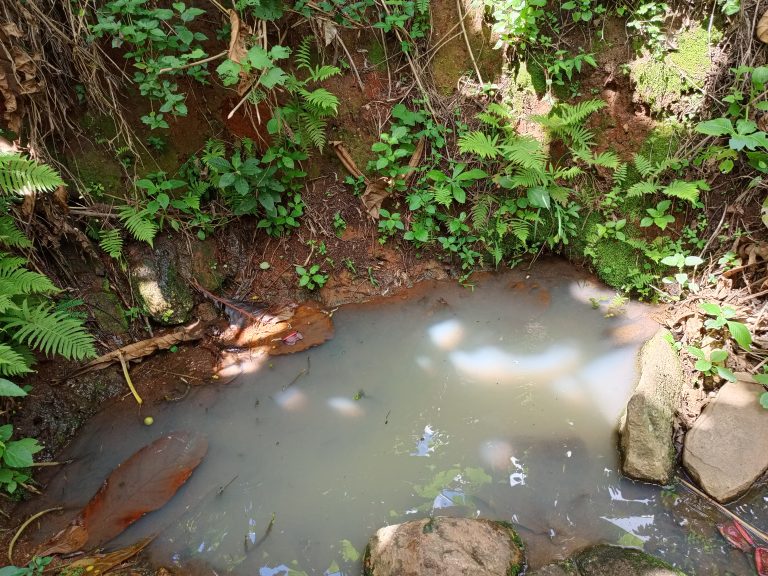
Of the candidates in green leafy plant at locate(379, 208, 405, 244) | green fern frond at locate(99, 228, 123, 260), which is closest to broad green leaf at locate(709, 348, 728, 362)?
green leafy plant at locate(379, 208, 405, 244)

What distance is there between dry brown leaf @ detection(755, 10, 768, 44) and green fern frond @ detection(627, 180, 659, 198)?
140 cm

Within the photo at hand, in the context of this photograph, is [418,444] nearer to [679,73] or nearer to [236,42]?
[236,42]

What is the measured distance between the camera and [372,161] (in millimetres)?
4652

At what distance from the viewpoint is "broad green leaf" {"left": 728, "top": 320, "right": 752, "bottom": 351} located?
135 inches

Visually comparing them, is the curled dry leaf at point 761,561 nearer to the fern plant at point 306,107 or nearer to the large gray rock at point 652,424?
the large gray rock at point 652,424

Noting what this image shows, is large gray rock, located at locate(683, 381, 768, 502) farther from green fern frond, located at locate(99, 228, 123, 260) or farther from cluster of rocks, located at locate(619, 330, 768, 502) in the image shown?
green fern frond, located at locate(99, 228, 123, 260)

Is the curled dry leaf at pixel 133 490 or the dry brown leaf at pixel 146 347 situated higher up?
the dry brown leaf at pixel 146 347

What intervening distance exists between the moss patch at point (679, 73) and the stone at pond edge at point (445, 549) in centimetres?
391

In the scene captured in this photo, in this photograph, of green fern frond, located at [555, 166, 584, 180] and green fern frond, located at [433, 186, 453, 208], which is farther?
green fern frond, located at [433, 186, 453, 208]

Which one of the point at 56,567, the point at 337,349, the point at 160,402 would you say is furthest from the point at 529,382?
the point at 56,567

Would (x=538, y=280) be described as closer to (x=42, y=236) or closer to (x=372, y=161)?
(x=372, y=161)

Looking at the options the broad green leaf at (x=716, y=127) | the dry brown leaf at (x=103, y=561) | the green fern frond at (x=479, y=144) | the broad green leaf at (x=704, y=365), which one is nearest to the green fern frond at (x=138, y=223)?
the dry brown leaf at (x=103, y=561)

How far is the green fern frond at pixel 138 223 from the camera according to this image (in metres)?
3.96

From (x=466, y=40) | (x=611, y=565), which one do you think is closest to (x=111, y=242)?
(x=466, y=40)
